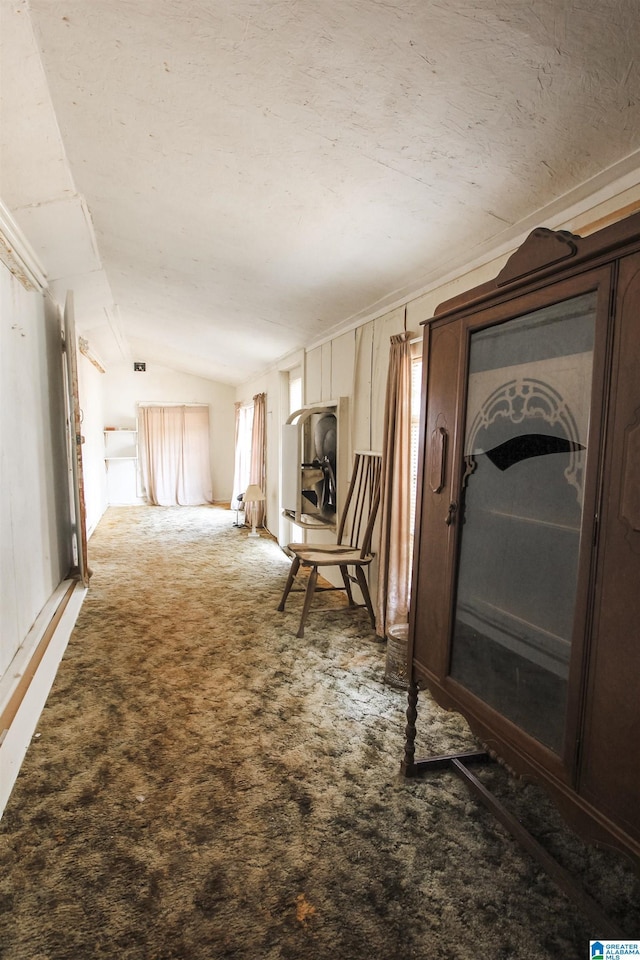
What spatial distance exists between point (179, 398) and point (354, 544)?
20.0ft

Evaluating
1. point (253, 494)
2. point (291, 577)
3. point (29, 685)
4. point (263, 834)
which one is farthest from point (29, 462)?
point (253, 494)

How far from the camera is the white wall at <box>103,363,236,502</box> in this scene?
8.46 meters

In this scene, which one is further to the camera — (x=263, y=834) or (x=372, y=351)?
(x=372, y=351)

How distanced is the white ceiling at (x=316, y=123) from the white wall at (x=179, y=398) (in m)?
5.74

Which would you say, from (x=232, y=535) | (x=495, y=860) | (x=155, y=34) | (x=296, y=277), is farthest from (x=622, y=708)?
(x=232, y=535)

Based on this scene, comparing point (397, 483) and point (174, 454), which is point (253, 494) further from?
point (397, 483)

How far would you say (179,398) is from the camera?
8688mm

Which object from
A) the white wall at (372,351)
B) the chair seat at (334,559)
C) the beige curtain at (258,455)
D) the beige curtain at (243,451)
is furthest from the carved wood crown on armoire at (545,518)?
the beige curtain at (243,451)

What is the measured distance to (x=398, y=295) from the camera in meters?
2.91

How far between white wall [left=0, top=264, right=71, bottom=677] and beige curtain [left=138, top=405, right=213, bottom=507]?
14.8ft

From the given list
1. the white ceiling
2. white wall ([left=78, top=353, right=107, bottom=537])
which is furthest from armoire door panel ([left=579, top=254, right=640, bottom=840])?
white wall ([left=78, top=353, right=107, bottom=537])

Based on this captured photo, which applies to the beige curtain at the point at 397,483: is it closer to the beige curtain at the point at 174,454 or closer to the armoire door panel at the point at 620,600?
the armoire door panel at the point at 620,600

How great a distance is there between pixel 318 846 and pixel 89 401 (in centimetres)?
618

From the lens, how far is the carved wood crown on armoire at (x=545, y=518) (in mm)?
961
